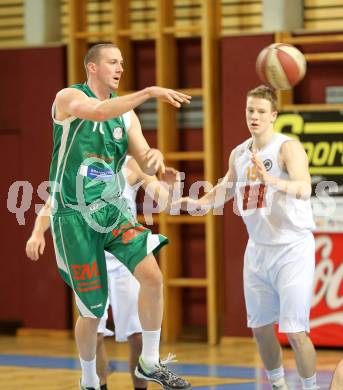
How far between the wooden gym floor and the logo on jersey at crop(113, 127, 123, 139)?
7.24 ft

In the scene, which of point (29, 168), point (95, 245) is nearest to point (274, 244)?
point (95, 245)

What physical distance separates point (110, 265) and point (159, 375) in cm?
128

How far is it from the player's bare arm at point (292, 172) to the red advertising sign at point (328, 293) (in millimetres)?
2791

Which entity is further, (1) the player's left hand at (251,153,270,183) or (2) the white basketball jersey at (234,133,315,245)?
Result: (2) the white basketball jersey at (234,133,315,245)

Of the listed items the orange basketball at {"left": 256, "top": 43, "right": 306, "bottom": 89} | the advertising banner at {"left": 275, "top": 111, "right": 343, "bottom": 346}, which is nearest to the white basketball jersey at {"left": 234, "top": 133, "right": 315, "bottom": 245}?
the orange basketball at {"left": 256, "top": 43, "right": 306, "bottom": 89}

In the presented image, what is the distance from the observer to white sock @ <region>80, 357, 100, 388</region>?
6.06 metres

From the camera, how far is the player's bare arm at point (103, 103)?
5.19 m

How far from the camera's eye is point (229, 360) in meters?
8.62

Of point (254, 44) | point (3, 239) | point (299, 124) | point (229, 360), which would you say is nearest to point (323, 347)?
point (229, 360)

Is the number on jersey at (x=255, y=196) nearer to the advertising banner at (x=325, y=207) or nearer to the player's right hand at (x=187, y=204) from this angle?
the player's right hand at (x=187, y=204)

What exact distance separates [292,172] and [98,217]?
48.9 inches

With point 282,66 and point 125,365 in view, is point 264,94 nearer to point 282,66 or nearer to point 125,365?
point 282,66

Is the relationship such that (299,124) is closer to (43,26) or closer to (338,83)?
(338,83)

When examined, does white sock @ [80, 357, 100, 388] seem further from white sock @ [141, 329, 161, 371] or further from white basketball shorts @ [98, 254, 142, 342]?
white basketball shorts @ [98, 254, 142, 342]
